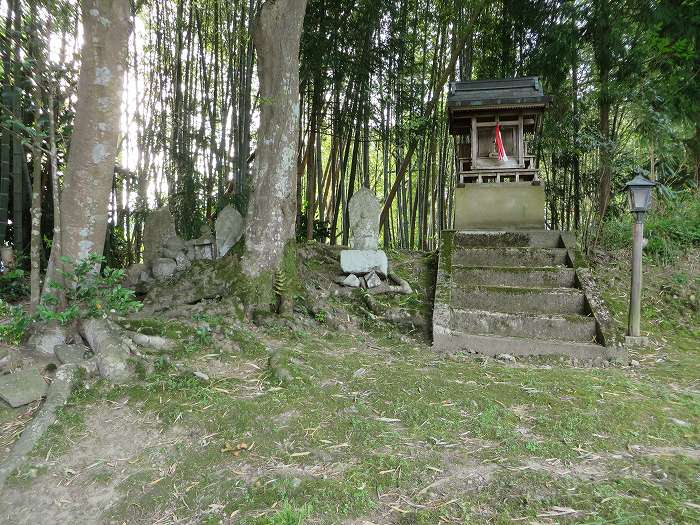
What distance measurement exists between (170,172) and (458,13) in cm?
625

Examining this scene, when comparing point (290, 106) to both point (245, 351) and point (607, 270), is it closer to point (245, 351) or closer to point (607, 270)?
point (245, 351)

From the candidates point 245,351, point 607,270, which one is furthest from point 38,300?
point 607,270

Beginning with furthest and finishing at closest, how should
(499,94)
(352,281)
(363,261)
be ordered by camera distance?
(499,94) < (363,261) < (352,281)

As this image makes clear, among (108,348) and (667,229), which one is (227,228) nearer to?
(108,348)

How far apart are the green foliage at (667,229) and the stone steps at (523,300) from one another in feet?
9.38

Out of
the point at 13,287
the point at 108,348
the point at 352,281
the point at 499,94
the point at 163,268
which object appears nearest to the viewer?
the point at 108,348

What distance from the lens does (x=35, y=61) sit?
310 cm

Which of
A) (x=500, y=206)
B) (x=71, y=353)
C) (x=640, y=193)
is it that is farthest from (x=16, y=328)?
(x=500, y=206)

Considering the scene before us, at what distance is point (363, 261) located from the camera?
18.2 feet

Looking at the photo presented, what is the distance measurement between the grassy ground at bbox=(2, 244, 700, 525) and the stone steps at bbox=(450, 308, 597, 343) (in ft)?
1.74

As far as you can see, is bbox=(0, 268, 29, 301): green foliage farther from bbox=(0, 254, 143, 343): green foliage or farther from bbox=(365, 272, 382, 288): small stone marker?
bbox=(365, 272, 382, 288): small stone marker

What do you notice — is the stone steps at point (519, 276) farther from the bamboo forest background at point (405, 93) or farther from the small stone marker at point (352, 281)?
the bamboo forest background at point (405, 93)

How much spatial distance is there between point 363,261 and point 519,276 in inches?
74.6

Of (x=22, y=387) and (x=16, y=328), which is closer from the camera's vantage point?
(x=22, y=387)
